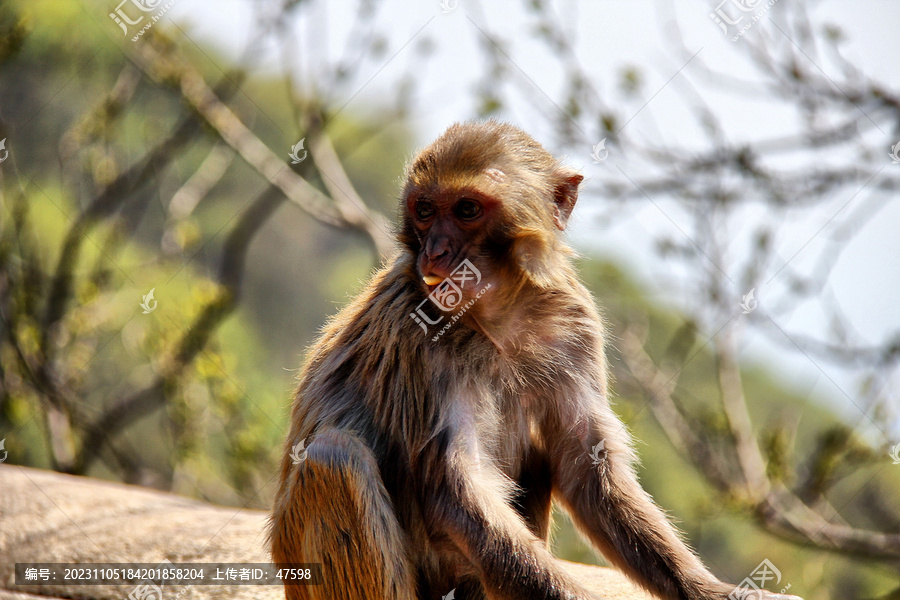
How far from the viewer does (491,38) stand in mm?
8570

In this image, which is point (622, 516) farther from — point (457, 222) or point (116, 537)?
point (116, 537)

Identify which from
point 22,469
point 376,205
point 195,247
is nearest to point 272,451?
point 195,247

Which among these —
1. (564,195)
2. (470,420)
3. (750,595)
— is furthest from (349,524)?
(564,195)

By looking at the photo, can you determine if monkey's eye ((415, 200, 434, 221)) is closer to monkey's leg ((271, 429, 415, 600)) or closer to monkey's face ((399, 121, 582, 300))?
monkey's face ((399, 121, 582, 300))

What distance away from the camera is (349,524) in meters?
3.90

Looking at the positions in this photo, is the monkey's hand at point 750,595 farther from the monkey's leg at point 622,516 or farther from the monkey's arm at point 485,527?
the monkey's arm at point 485,527

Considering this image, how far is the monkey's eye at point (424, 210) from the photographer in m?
4.24

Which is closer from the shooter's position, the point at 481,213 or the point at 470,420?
the point at 470,420

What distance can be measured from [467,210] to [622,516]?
185 cm

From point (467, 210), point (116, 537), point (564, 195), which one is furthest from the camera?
point (116, 537)

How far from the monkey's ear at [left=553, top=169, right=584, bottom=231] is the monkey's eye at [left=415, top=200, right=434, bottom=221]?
32.1 inches

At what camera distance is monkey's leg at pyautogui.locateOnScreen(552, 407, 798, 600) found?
407cm

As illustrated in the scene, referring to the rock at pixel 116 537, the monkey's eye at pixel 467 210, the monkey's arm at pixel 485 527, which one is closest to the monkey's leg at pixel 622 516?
the monkey's arm at pixel 485 527

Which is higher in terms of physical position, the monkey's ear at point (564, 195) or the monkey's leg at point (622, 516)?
the monkey's ear at point (564, 195)
